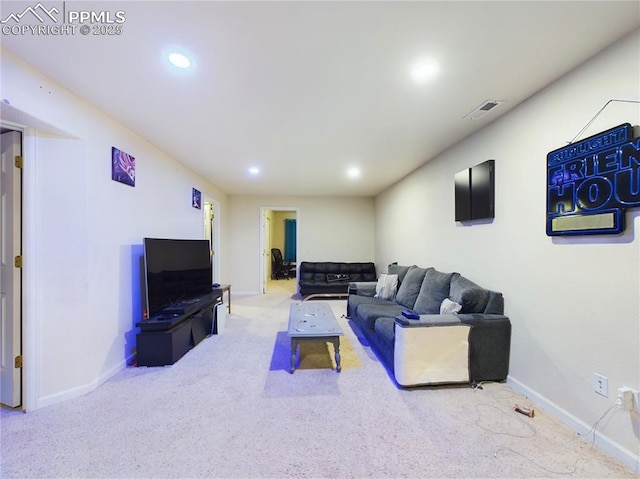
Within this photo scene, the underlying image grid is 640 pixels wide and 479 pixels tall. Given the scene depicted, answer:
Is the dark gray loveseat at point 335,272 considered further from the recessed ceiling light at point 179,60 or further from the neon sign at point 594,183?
the recessed ceiling light at point 179,60

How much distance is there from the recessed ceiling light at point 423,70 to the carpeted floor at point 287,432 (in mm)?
2380

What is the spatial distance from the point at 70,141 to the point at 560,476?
3887 millimetres

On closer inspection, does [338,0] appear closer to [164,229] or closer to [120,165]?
[120,165]

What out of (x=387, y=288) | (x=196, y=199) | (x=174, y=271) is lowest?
(x=387, y=288)

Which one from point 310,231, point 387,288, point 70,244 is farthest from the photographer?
point 310,231

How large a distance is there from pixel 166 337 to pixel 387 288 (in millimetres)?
2908

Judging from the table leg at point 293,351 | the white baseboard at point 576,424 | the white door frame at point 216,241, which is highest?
the white door frame at point 216,241

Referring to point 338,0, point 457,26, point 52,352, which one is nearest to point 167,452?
point 52,352

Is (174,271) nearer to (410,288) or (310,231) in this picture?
(410,288)

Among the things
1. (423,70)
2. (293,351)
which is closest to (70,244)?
(293,351)

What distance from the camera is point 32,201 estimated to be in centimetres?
190

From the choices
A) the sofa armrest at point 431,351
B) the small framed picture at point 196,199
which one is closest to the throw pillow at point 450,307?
the sofa armrest at point 431,351

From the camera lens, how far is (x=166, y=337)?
261 centimetres

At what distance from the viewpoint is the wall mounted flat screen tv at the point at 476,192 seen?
96.3 inches
